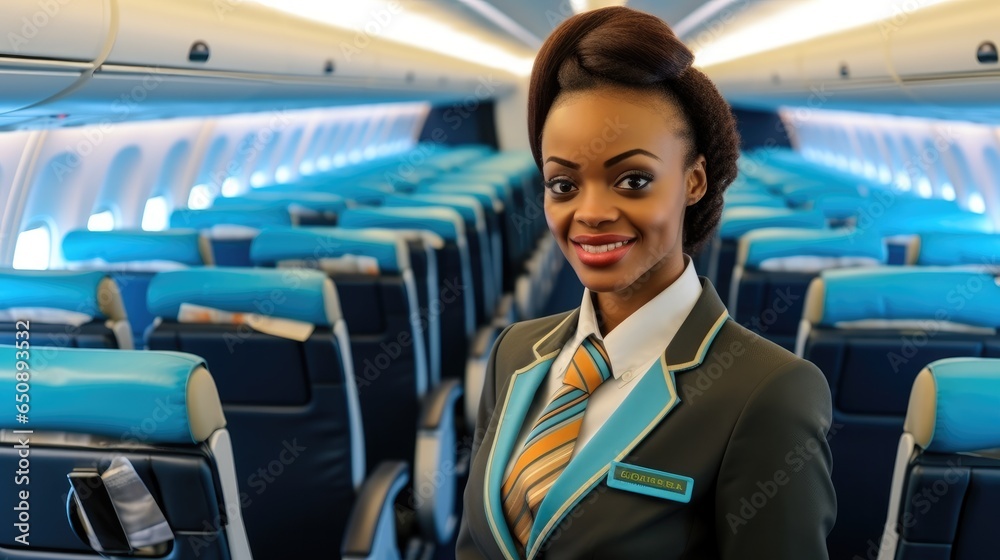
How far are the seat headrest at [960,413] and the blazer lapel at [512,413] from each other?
2.43ft

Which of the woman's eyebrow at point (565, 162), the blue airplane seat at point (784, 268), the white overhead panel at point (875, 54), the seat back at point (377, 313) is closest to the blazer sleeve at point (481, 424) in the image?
the woman's eyebrow at point (565, 162)

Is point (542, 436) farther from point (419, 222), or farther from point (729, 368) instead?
point (419, 222)

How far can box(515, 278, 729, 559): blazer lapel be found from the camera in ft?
3.67

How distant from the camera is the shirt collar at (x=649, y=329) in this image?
1.21 meters

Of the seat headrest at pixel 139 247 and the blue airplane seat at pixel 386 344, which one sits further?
the seat headrest at pixel 139 247

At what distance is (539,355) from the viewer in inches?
52.9

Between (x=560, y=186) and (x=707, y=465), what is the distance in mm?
423

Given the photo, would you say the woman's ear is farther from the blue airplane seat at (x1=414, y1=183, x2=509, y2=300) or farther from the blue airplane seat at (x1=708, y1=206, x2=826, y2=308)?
the blue airplane seat at (x1=414, y1=183, x2=509, y2=300)

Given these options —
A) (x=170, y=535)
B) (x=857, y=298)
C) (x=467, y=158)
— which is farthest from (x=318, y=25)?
(x=467, y=158)

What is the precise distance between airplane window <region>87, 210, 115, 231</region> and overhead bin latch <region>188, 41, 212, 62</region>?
2.64 metres

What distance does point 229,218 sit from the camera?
13.9 ft

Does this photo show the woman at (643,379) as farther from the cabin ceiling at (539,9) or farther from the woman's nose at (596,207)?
the cabin ceiling at (539,9)

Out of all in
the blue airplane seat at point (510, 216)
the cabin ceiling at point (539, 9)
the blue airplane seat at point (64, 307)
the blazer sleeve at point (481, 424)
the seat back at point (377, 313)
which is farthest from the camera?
the blue airplane seat at point (510, 216)

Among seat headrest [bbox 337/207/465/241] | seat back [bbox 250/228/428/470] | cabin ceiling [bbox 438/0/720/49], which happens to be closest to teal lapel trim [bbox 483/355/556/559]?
seat back [bbox 250/228/428/470]
